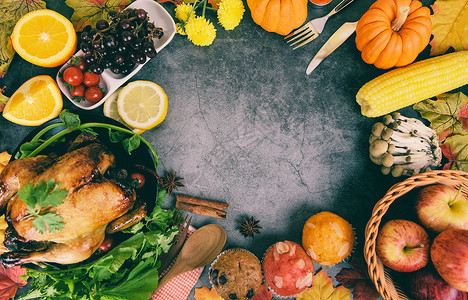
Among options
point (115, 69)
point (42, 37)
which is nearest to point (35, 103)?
point (42, 37)

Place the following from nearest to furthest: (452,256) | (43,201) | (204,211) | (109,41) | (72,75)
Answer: (43,201)
(452,256)
(109,41)
(72,75)
(204,211)

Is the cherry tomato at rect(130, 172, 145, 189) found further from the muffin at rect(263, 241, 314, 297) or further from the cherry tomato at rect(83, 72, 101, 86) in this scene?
the muffin at rect(263, 241, 314, 297)

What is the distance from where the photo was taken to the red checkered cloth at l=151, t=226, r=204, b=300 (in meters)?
1.70

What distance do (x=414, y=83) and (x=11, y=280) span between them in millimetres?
2563

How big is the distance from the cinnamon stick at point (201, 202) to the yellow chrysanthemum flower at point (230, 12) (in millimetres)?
1024

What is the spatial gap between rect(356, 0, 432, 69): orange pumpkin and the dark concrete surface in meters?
0.19

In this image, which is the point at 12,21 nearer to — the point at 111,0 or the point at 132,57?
the point at 111,0

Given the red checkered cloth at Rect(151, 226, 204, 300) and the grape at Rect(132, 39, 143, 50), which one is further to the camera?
the red checkered cloth at Rect(151, 226, 204, 300)

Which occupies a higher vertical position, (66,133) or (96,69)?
(96,69)

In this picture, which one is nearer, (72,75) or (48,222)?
(48,222)

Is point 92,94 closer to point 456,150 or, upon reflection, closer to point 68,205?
point 68,205

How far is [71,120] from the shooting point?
54.2 inches

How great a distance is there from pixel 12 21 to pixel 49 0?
9.7 inches

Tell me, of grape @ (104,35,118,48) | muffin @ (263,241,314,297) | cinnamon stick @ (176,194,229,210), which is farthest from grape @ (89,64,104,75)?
muffin @ (263,241,314,297)
